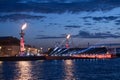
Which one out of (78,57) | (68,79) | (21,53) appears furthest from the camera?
(78,57)

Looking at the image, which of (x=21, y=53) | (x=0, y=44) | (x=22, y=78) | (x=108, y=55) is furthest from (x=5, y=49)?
(x=22, y=78)

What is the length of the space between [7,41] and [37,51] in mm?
24090

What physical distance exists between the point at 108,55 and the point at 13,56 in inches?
2000

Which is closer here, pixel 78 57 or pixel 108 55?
pixel 78 57

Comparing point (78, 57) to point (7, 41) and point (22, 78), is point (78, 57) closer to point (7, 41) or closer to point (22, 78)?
point (7, 41)

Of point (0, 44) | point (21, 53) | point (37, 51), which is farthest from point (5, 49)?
point (37, 51)

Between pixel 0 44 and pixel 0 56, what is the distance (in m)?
9.86

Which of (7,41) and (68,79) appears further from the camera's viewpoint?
(7,41)

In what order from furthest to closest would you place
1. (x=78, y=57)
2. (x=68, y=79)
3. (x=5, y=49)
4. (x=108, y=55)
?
(x=108, y=55)
(x=78, y=57)
(x=5, y=49)
(x=68, y=79)

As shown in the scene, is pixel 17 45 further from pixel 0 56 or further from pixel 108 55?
pixel 108 55

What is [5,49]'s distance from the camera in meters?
130

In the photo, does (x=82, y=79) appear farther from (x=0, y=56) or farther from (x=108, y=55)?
(x=108, y=55)

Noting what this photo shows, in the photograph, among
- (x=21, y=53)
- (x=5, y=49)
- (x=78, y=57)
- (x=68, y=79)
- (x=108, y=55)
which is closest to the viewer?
(x=68, y=79)

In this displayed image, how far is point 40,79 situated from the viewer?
146 feet
